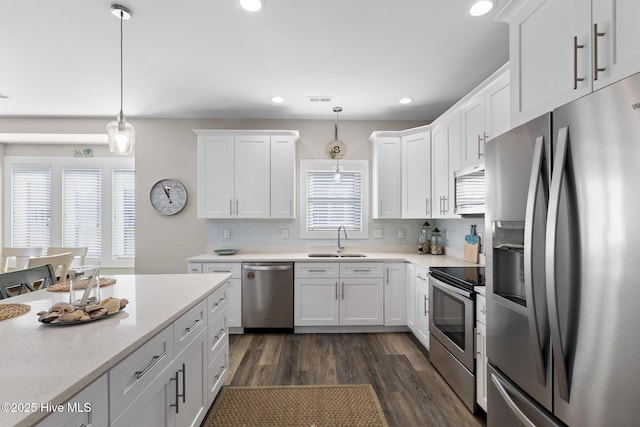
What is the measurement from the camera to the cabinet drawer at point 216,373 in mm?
1990

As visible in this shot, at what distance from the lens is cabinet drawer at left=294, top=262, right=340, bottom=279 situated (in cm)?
350

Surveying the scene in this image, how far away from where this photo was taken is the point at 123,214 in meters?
4.81

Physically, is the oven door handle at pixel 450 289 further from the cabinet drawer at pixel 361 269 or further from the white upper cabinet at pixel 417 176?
the white upper cabinet at pixel 417 176

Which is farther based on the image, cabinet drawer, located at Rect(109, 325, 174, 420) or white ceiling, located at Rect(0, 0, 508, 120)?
white ceiling, located at Rect(0, 0, 508, 120)

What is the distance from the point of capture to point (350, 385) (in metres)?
2.40

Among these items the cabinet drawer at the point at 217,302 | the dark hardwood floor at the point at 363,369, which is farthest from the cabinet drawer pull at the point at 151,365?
the dark hardwood floor at the point at 363,369

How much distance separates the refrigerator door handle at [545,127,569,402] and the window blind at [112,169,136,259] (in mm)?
5355

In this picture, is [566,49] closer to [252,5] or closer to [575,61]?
[575,61]

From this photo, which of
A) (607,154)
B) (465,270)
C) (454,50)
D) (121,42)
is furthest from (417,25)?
(121,42)

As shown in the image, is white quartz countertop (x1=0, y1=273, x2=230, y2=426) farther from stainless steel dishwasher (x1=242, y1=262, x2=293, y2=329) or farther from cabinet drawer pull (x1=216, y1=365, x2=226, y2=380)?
stainless steel dishwasher (x1=242, y1=262, x2=293, y2=329)

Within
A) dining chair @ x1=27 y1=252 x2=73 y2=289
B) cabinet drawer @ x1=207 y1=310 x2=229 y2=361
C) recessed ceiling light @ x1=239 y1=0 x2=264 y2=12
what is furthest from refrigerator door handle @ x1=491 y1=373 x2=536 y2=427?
dining chair @ x1=27 y1=252 x2=73 y2=289

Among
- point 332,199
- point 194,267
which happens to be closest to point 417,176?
point 332,199

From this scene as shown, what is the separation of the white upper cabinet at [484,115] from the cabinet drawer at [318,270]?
1747mm

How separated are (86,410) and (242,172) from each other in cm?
311
